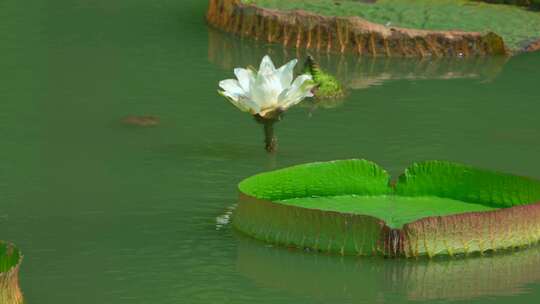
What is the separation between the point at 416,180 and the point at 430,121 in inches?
59.5

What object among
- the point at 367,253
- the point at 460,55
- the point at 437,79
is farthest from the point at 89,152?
the point at 460,55

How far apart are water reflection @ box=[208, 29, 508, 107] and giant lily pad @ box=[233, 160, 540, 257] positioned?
2292 millimetres

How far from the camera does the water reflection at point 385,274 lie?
4363 millimetres

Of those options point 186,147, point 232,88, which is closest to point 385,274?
point 232,88

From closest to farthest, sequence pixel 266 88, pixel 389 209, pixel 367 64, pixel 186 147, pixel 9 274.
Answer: pixel 9 274
pixel 389 209
pixel 266 88
pixel 186 147
pixel 367 64

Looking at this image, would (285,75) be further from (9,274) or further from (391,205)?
(9,274)

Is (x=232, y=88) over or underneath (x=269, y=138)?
over

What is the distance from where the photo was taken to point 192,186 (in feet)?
17.7

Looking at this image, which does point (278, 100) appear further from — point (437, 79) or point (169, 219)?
point (437, 79)

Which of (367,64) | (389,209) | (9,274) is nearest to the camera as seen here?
(9,274)

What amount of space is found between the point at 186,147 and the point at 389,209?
1331 millimetres

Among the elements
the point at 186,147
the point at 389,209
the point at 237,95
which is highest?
the point at 237,95

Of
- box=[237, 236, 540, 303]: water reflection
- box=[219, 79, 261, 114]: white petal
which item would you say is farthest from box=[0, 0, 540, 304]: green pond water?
box=[219, 79, 261, 114]: white petal

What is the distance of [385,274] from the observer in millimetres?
4504
